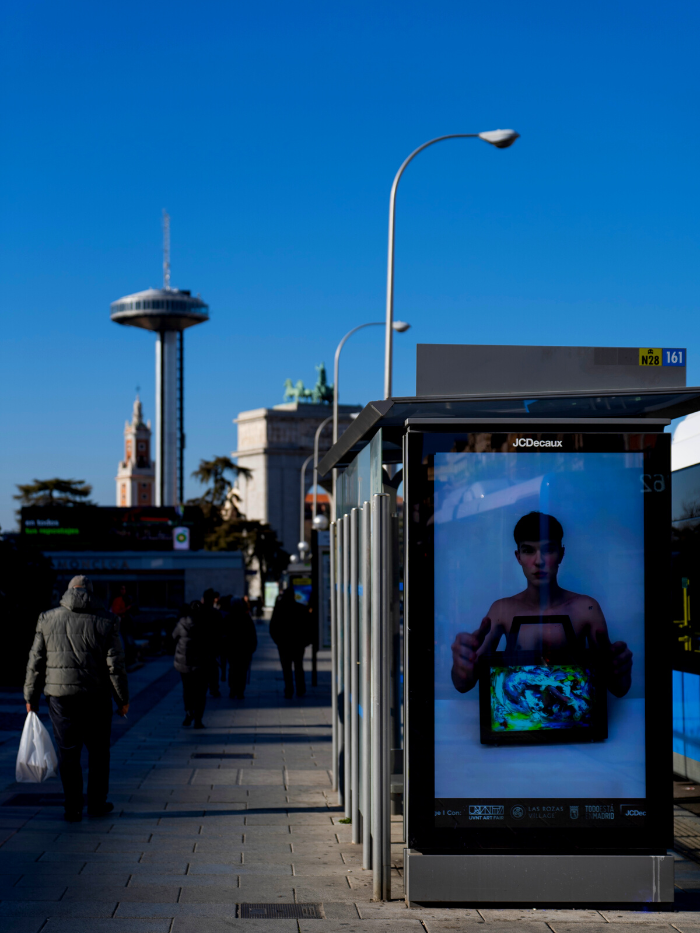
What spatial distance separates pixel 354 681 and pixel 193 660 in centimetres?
730

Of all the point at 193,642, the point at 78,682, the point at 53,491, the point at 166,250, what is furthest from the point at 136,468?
the point at 78,682

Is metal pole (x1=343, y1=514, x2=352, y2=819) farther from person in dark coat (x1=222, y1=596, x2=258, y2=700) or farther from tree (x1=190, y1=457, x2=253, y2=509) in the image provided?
tree (x1=190, y1=457, x2=253, y2=509)

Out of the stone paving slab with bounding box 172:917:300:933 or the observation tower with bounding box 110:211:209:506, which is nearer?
the stone paving slab with bounding box 172:917:300:933

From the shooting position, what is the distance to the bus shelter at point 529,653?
6348 mm

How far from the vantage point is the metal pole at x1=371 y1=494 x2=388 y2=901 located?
6547mm

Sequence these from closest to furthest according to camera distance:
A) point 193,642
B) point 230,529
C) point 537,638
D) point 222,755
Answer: point 537,638 → point 222,755 → point 193,642 → point 230,529

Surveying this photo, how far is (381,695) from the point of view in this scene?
21.6ft

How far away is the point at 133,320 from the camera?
138 metres

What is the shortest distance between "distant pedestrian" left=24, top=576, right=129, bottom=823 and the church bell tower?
178337 mm


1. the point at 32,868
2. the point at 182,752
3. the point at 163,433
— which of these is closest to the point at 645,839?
the point at 32,868

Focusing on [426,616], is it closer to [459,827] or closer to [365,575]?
Answer: [365,575]

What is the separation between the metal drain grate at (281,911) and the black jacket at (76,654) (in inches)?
109

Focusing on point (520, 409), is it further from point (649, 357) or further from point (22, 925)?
point (22, 925)

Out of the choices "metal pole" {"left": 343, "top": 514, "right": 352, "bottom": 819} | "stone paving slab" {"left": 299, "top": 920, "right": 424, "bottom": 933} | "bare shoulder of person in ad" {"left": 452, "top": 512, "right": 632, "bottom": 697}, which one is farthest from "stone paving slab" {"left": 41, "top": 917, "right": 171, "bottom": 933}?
"metal pole" {"left": 343, "top": 514, "right": 352, "bottom": 819}
